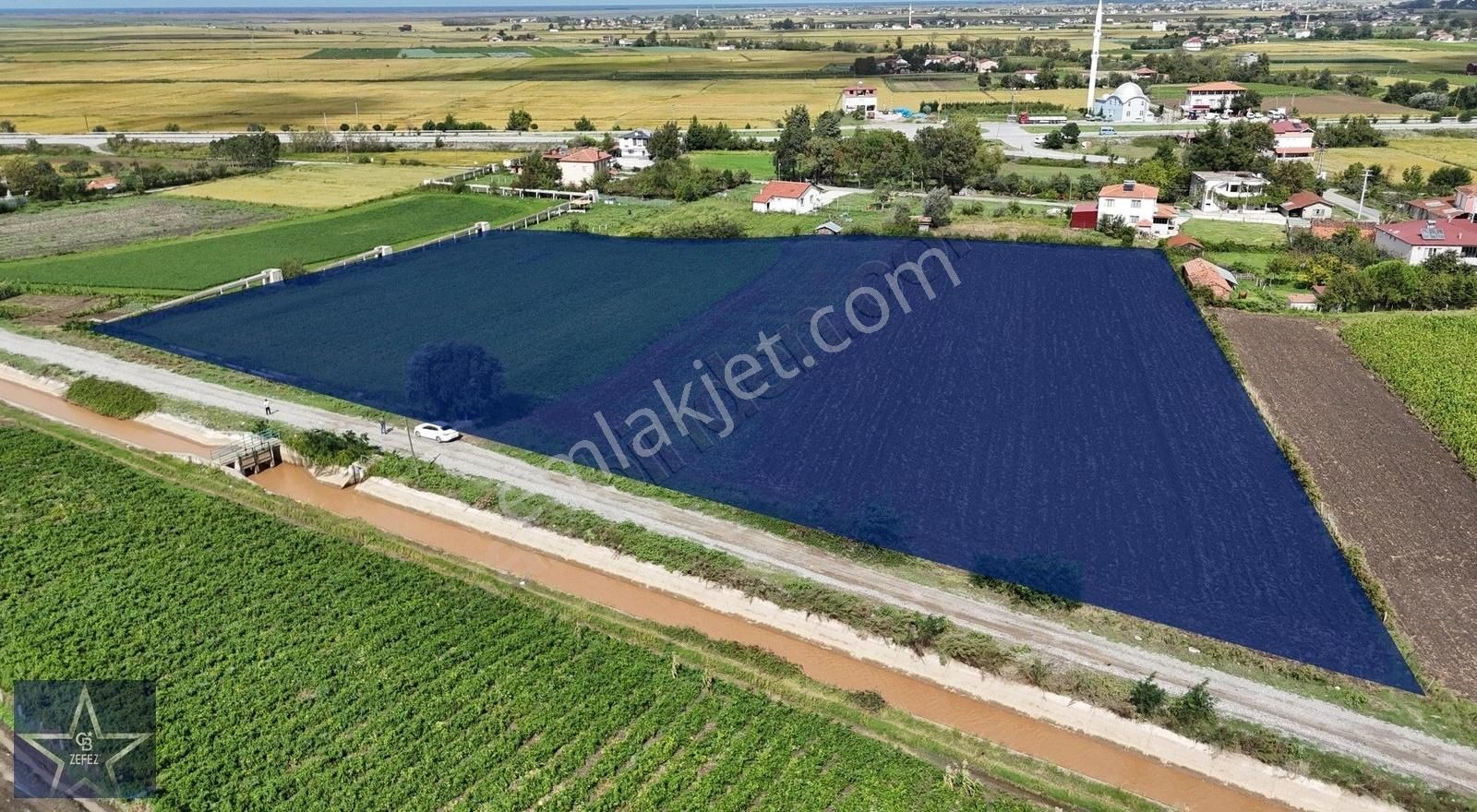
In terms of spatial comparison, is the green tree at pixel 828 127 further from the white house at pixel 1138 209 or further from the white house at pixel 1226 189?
the white house at pixel 1226 189

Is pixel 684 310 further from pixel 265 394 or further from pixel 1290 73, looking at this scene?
pixel 1290 73

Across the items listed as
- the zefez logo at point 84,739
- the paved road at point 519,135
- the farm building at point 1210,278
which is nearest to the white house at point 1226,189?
the farm building at point 1210,278

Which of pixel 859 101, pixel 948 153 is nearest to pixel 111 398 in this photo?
pixel 948 153

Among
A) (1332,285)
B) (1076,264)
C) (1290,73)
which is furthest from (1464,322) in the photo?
(1290,73)

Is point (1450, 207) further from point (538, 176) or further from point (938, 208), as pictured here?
point (538, 176)

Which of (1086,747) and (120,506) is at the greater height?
(120,506)

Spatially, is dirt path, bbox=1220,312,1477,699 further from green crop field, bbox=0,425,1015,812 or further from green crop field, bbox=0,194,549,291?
green crop field, bbox=0,194,549,291

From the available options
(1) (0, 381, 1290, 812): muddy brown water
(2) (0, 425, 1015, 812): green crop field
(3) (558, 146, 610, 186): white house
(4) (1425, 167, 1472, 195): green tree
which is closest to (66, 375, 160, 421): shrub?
(1) (0, 381, 1290, 812): muddy brown water
